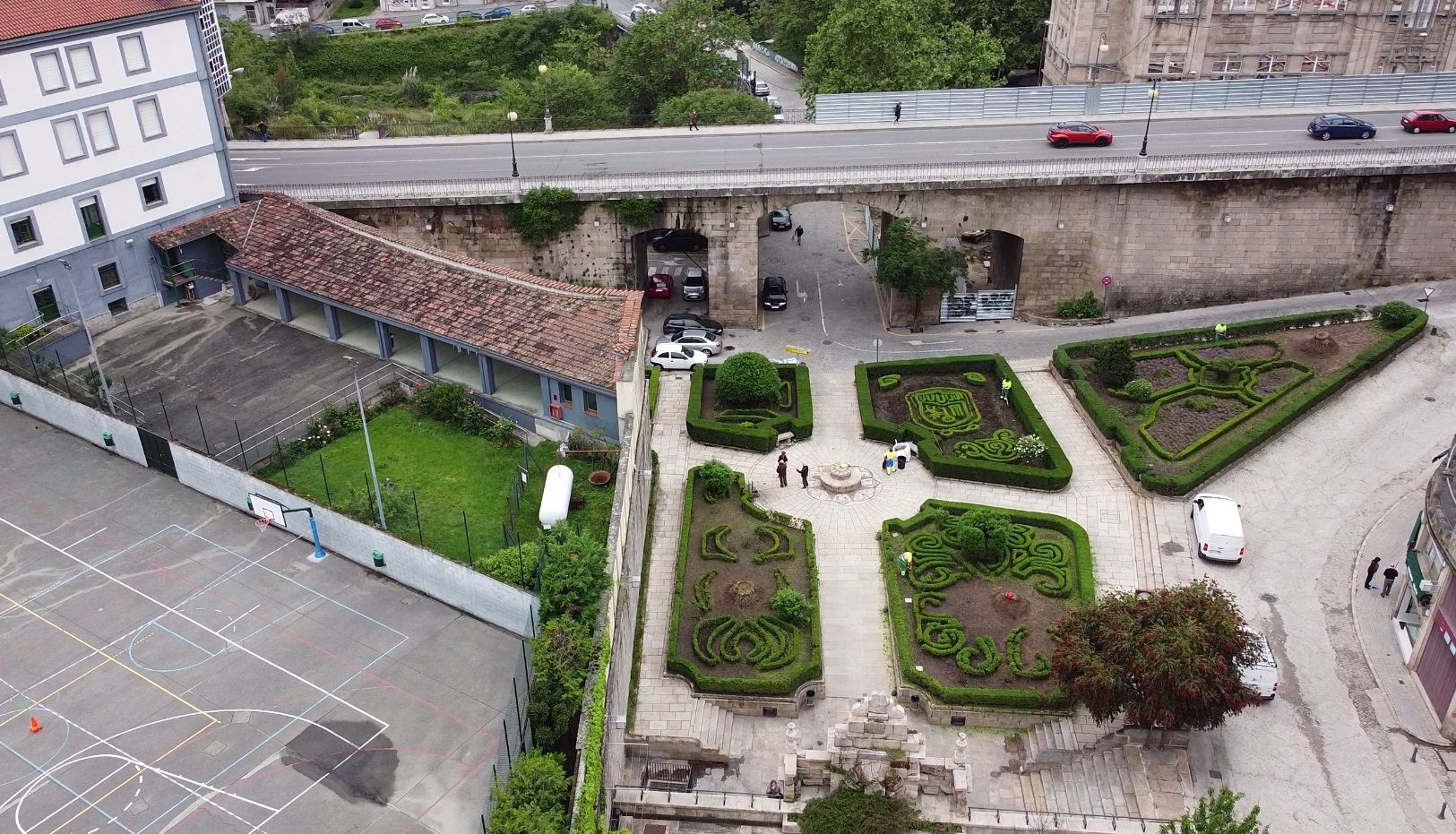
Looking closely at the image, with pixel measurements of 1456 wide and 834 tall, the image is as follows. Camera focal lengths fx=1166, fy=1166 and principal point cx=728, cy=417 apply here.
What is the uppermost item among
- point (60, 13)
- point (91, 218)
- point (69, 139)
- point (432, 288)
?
point (60, 13)

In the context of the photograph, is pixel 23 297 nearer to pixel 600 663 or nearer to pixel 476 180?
pixel 476 180

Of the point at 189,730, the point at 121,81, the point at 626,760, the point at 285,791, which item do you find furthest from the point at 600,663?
the point at 121,81

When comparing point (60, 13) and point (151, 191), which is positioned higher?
point (60, 13)

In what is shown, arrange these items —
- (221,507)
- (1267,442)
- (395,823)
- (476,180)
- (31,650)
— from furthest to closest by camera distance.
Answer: (476,180), (1267,442), (221,507), (31,650), (395,823)

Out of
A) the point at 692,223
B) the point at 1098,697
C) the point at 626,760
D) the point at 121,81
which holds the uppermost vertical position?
the point at 121,81

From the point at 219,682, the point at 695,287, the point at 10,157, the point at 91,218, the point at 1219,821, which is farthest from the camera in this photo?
the point at 695,287

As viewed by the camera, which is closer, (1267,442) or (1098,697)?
(1098,697)

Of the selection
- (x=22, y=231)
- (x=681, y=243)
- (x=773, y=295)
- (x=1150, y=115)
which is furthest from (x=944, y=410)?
(x=22, y=231)

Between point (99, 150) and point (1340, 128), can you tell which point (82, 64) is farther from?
point (1340, 128)
